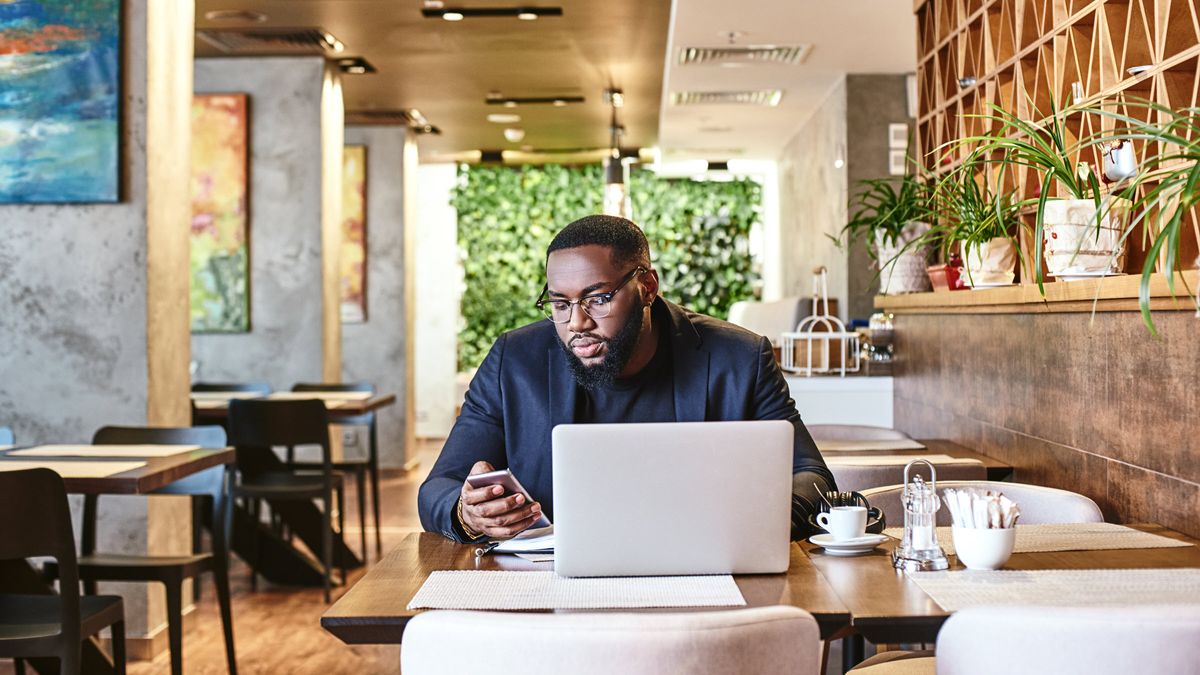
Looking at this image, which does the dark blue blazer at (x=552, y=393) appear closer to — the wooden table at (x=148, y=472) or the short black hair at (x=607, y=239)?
the short black hair at (x=607, y=239)

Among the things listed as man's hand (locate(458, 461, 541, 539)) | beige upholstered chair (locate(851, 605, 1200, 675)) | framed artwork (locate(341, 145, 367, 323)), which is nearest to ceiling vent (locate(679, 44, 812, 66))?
framed artwork (locate(341, 145, 367, 323))

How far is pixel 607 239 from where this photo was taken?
96.4 inches

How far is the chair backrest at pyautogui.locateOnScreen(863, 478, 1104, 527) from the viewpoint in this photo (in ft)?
8.74

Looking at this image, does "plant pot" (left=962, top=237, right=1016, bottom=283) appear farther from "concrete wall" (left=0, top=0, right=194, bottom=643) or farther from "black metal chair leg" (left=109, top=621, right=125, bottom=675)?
"concrete wall" (left=0, top=0, right=194, bottom=643)

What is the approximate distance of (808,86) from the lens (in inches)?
333

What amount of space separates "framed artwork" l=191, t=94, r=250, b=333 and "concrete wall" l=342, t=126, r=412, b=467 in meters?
2.63

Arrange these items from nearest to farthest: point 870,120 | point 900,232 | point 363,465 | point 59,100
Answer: point 900,232 < point 59,100 < point 363,465 < point 870,120

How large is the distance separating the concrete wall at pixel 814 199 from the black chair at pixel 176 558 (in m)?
4.80

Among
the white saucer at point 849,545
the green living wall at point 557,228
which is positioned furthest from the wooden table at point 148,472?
the green living wall at point 557,228

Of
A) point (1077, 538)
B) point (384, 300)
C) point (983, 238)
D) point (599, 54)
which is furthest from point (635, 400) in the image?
point (384, 300)

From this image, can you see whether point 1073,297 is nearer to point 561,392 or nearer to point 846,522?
point 846,522

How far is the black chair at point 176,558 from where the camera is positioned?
12.8 feet

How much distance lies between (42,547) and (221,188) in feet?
16.7

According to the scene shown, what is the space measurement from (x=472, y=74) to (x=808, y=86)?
2.28 metres
